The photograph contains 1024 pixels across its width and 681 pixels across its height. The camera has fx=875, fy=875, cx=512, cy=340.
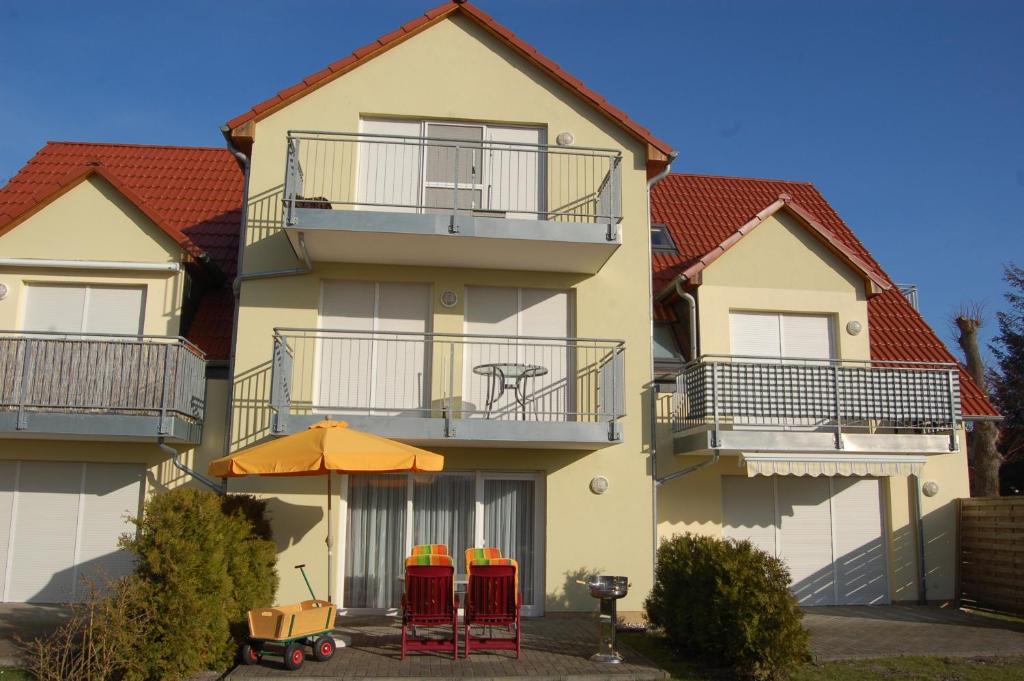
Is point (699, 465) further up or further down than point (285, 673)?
further up

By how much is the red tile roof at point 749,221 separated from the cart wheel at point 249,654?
9752 millimetres

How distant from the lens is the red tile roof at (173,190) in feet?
49.6

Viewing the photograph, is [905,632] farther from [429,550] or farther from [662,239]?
[662,239]

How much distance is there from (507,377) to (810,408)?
5.19 meters

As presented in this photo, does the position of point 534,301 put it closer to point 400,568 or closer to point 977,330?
point 400,568

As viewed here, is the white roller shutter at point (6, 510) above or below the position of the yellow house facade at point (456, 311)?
below

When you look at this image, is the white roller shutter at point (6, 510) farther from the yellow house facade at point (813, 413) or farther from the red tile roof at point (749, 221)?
the red tile roof at point (749, 221)

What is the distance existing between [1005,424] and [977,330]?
33.5 feet

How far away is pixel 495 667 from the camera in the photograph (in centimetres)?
1039

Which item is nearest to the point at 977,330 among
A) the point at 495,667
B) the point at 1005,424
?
the point at 1005,424

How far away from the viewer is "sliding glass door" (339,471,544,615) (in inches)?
556

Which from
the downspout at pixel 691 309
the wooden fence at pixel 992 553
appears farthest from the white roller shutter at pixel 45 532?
the wooden fence at pixel 992 553

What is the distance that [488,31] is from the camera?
15.8 m

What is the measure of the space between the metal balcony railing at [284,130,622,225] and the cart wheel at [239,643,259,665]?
7.13 m
